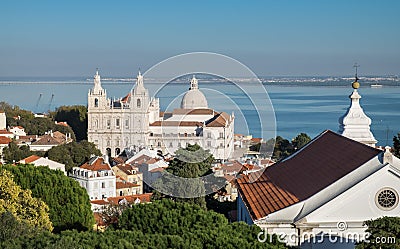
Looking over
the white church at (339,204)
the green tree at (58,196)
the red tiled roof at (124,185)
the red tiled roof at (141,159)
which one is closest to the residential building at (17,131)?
the red tiled roof at (141,159)

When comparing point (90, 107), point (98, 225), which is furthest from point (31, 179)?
point (90, 107)

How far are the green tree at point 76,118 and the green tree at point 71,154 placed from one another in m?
20.7

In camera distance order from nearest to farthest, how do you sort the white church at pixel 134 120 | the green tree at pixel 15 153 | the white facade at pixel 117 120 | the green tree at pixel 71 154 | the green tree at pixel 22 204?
1. the green tree at pixel 22 204
2. the green tree at pixel 71 154
3. the green tree at pixel 15 153
4. the white church at pixel 134 120
5. the white facade at pixel 117 120

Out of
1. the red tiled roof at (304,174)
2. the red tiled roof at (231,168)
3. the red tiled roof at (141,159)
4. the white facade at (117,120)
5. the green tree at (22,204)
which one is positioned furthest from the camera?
the white facade at (117,120)

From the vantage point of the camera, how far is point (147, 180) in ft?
89.2

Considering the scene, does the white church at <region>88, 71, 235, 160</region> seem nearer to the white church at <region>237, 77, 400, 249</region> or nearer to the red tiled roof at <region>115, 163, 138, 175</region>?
the red tiled roof at <region>115, 163, 138, 175</region>

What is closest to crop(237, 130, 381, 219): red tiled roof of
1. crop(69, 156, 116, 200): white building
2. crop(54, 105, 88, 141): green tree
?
crop(69, 156, 116, 200): white building

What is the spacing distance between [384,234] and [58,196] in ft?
23.3

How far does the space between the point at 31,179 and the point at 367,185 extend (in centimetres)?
670

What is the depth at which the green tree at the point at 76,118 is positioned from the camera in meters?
58.0

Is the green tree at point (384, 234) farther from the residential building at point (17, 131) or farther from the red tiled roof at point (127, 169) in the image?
the residential building at point (17, 131)

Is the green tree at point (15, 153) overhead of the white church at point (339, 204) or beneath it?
beneath

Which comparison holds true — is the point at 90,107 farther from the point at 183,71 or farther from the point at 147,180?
the point at 183,71

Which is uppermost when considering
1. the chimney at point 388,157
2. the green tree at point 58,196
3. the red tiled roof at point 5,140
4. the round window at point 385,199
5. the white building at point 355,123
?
the white building at point 355,123
